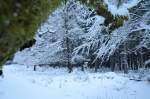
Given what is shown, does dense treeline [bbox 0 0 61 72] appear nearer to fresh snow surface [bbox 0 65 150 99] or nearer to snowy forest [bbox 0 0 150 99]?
snowy forest [bbox 0 0 150 99]

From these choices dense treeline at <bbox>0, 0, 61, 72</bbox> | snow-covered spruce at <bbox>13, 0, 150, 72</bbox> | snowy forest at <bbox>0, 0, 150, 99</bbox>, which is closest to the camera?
dense treeline at <bbox>0, 0, 61, 72</bbox>

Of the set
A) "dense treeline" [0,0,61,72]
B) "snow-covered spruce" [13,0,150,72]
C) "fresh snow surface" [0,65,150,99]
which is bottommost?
"fresh snow surface" [0,65,150,99]

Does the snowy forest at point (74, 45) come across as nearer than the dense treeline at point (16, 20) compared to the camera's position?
No

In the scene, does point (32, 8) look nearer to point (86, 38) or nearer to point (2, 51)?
point (2, 51)

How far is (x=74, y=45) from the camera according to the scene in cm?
2861

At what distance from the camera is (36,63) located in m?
32.0

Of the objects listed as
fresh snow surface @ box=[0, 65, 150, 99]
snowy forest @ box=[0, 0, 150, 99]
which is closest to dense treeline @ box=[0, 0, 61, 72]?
snowy forest @ box=[0, 0, 150, 99]

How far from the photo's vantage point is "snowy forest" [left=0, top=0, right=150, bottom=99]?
6.30 ft

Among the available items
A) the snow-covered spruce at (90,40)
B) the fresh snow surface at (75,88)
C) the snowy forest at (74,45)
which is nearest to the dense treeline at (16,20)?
the snowy forest at (74,45)

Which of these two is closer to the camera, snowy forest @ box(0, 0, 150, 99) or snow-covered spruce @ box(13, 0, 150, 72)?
snowy forest @ box(0, 0, 150, 99)

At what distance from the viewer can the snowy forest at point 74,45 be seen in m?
1.92

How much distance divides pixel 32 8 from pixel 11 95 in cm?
1019

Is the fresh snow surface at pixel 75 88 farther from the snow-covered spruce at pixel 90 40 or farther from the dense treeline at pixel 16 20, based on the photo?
the dense treeline at pixel 16 20

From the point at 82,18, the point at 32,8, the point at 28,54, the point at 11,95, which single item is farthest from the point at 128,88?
the point at 28,54
